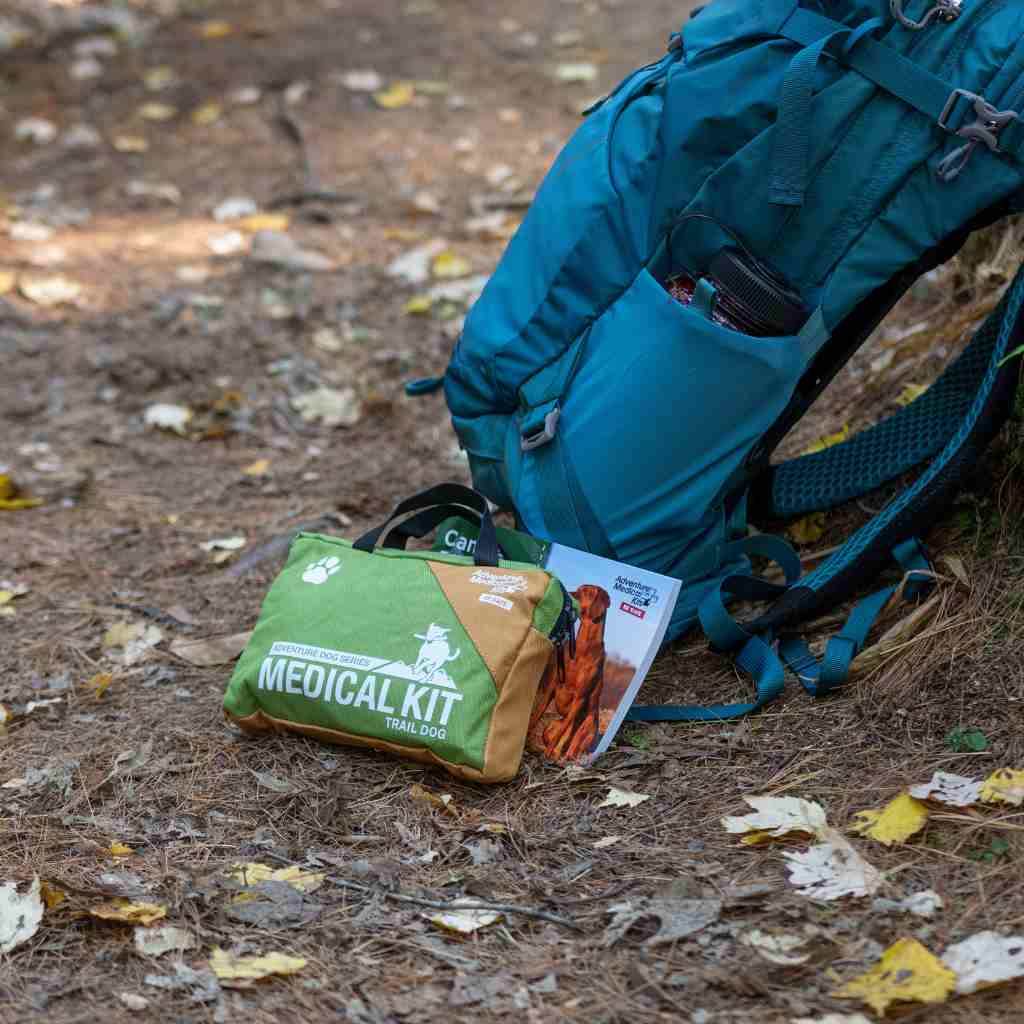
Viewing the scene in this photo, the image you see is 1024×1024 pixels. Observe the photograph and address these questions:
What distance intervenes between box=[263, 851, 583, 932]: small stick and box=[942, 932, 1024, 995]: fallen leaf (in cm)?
50

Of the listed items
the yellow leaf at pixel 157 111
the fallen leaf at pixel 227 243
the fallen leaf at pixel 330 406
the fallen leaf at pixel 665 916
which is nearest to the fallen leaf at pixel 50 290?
the fallen leaf at pixel 227 243

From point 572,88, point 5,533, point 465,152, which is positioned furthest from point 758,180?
point 572,88

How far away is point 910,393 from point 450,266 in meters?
1.96

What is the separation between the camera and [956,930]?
1577 mm

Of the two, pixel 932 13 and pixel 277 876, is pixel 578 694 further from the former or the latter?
pixel 932 13

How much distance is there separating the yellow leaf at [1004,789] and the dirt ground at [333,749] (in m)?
0.03

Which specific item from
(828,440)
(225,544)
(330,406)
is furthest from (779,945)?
(330,406)

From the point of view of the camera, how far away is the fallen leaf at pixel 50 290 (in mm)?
4242

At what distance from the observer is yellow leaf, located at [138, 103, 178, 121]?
5.55m

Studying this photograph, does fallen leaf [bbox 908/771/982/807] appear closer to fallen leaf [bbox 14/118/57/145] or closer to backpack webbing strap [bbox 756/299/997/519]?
backpack webbing strap [bbox 756/299/997/519]

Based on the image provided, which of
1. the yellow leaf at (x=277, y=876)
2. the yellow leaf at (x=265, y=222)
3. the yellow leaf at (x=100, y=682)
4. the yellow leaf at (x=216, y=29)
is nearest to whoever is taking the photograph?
the yellow leaf at (x=277, y=876)

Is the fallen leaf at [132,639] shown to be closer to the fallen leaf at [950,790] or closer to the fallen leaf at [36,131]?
the fallen leaf at [950,790]

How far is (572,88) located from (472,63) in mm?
656

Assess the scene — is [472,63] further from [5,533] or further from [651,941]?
[651,941]
